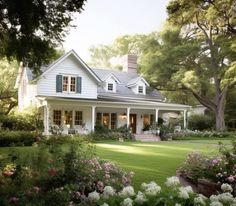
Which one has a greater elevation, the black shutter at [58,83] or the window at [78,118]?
the black shutter at [58,83]

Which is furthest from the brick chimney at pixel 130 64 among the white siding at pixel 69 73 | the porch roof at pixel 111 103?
the white siding at pixel 69 73

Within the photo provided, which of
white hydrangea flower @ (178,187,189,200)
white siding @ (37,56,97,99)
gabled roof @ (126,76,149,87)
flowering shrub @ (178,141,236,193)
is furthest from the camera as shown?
gabled roof @ (126,76,149,87)

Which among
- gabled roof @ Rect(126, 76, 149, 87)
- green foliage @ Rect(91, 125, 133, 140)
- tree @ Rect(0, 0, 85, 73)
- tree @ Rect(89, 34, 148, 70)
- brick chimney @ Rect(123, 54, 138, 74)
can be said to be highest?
tree @ Rect(89, 34, 148, 70)

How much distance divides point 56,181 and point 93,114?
22.8 m

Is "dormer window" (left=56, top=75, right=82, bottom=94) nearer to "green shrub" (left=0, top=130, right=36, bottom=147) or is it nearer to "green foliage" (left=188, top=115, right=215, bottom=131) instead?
"green shrub" (left=0, top=130, right=36, bottom=147)

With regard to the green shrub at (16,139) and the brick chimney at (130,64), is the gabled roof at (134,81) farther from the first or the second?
the green shrub at (16,139)

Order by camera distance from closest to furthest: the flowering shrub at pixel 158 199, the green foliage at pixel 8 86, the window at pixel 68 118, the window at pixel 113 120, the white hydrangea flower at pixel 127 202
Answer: the white hydrangea flower at pixel 127 202
the flowering shrub at pixel 158 199
the window at pixel 68 118
the window at pixel 113 120
the green foliage at pixel 8 86

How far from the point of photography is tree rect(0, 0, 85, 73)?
34.2ft

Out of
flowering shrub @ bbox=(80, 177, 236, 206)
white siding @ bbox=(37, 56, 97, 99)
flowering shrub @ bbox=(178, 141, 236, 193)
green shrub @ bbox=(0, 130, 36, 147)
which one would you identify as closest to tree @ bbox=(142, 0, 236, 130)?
white siding @ bbox=(37, 56, 97, 99)

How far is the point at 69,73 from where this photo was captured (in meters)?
29.8

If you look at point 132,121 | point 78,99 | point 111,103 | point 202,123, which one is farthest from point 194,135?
point 78,99

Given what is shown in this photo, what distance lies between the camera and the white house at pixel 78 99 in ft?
93.8

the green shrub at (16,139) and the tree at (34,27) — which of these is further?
the green shrub at (16,139)

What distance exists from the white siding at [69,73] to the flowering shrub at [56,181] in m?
20.8
